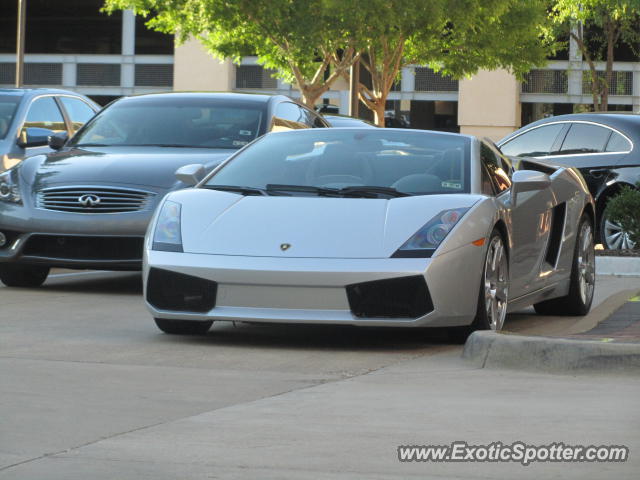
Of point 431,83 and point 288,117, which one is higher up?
point 431,83

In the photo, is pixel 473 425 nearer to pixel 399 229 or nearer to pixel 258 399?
pixel 258 399

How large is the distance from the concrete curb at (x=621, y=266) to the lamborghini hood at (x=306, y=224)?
588cm

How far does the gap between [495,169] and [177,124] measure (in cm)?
387

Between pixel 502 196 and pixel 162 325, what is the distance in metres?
2.13

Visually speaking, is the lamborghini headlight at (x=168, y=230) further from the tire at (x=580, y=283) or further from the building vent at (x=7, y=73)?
the building vent at (x=7, y=73)

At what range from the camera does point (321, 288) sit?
7859mm

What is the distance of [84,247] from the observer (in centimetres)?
1095

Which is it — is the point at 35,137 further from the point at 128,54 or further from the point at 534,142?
the point at 128,54

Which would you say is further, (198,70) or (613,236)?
(198,70)

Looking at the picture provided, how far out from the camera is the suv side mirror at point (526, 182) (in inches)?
352

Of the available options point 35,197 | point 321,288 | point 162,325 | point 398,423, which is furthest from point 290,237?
point 35,197

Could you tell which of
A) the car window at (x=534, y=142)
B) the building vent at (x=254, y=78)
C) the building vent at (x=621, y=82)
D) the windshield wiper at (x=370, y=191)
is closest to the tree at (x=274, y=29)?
the car window at (x=534, y=142)

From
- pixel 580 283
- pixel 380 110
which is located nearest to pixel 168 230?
pixel 580 283

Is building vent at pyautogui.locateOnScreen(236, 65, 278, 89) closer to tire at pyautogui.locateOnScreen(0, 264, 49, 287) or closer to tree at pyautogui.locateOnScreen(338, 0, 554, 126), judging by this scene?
tree at pyautogui.locateOnScreen(338, 0, 554, 126)
